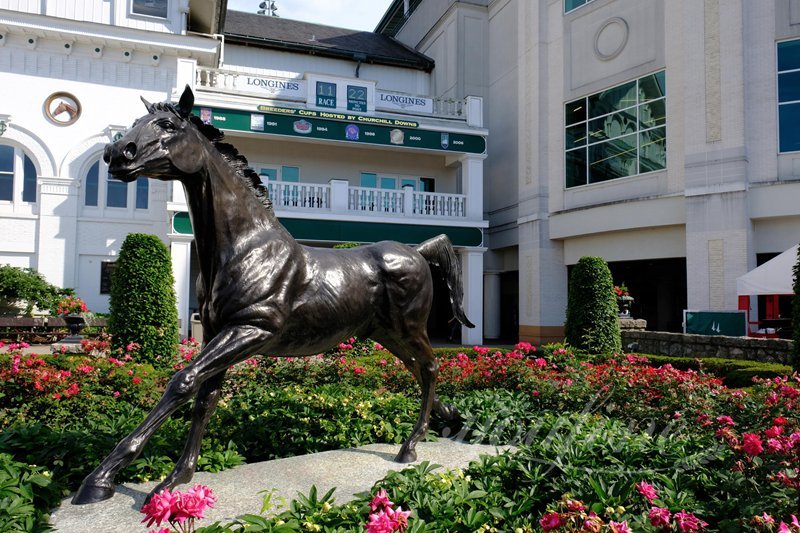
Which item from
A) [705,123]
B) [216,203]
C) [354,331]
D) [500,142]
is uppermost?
[500,142]

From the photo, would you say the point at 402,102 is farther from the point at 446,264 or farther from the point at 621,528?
the point at 621,528

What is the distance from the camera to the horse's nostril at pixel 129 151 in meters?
3.09

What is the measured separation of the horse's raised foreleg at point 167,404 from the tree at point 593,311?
32.7ft

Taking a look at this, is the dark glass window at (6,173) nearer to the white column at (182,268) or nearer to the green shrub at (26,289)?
the green shrub at (26,289)

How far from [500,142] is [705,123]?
8.95 metres

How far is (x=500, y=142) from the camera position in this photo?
24.0 m

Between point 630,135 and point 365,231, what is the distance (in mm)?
9371

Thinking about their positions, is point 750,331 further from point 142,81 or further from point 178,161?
point 142,81

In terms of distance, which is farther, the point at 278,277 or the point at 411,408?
the point at 411,408

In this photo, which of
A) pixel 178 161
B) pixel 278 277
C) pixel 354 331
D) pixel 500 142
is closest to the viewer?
pixel 178 161

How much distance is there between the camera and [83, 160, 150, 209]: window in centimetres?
1842

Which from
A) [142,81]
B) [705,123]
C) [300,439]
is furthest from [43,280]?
[705,123]

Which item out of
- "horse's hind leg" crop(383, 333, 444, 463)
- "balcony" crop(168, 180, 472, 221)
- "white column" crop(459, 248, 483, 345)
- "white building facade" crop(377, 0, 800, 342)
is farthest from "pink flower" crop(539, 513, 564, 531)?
"white column" crop(459, 248, 483, 345)

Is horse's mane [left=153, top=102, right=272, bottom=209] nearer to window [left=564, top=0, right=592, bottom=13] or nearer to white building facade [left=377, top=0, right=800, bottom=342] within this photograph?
white building facade [left=377, top=0, right=800, bottom=342]
